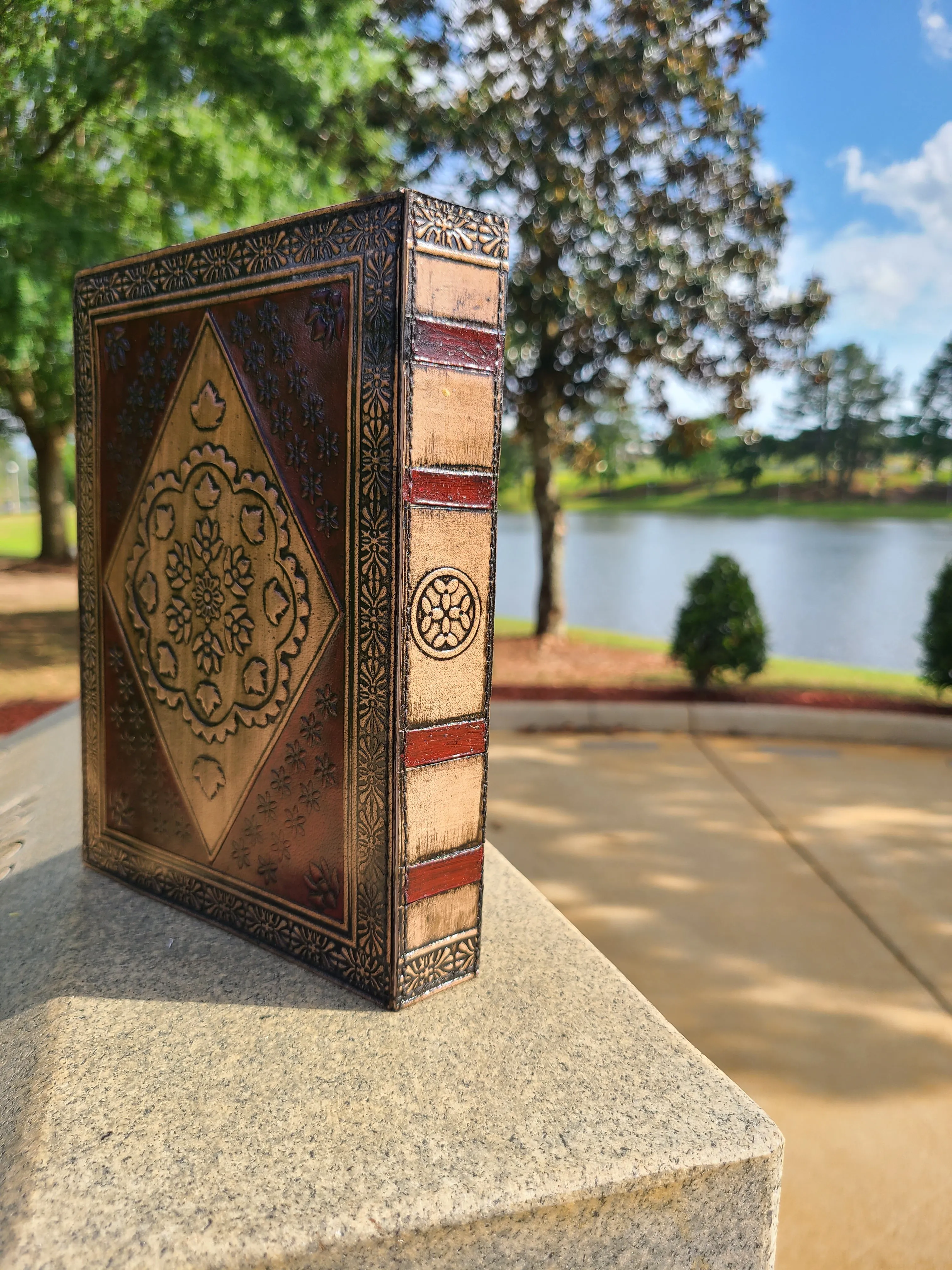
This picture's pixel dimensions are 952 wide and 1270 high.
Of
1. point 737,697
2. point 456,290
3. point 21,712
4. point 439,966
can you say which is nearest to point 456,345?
point 456,290

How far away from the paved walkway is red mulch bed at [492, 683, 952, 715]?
0.92 metres

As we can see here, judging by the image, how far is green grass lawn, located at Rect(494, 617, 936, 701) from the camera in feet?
23.5

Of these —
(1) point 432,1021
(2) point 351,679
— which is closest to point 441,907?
(1) point 432,1021

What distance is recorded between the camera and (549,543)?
9.33 meters

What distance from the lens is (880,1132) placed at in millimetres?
2033

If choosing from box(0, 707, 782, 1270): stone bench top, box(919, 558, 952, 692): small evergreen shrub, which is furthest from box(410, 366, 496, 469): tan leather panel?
box(919, 558, 952, 692): small evergreen shrub

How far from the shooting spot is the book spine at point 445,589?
1.46m

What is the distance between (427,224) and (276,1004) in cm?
142

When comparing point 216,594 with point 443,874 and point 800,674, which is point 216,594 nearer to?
point 443,874

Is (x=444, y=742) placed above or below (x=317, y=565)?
below

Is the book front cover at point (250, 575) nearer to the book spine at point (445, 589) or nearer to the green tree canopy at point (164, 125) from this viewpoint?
the book spine at point (445, 589)

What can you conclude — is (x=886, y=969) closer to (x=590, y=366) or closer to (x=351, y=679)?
(x=351, y=679)

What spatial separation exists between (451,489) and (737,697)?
549cm

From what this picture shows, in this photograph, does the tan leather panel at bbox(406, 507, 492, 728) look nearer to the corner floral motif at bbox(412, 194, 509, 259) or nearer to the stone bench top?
the corner floral motif at bbox(412, 194, 509, 259)
